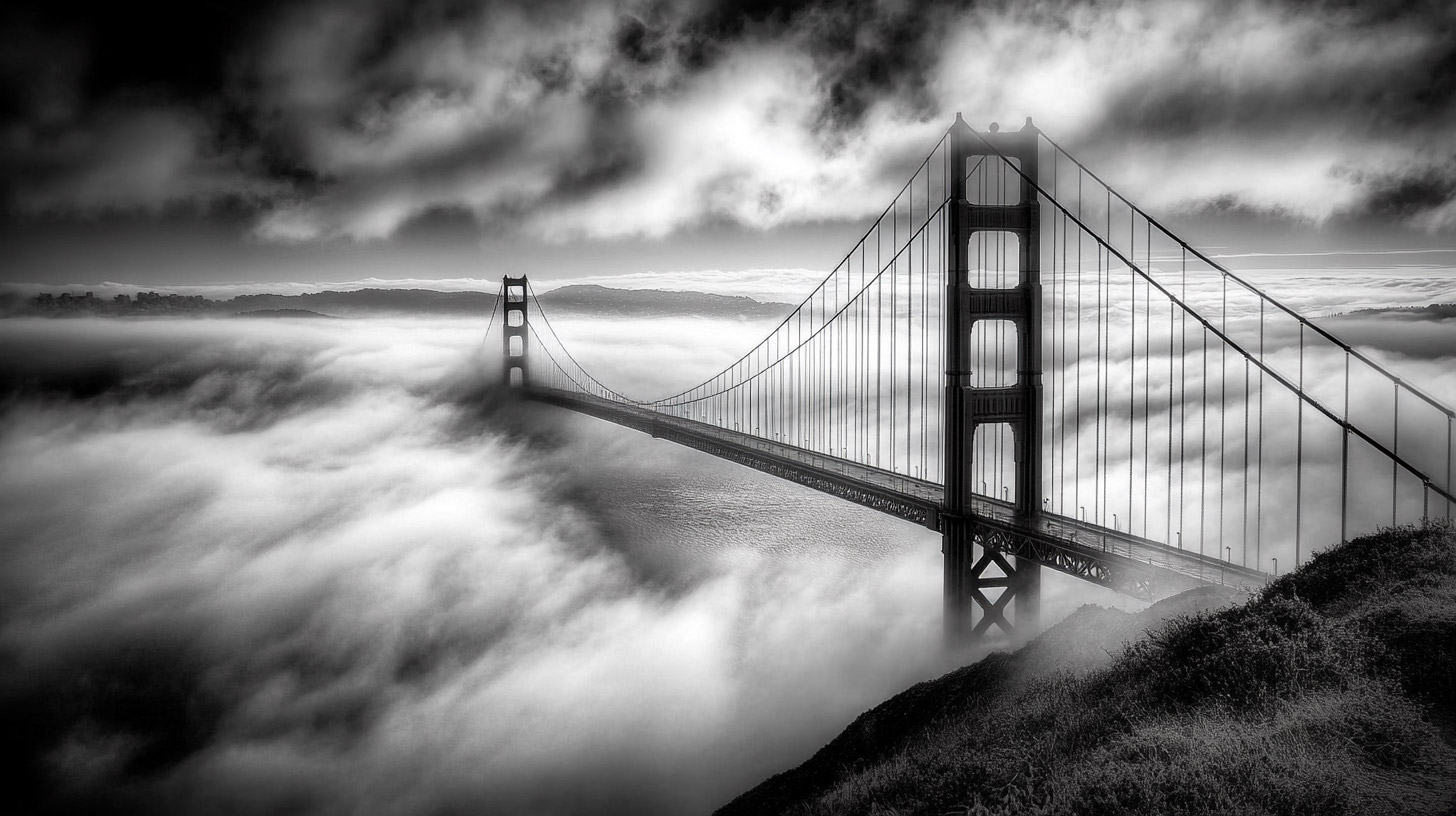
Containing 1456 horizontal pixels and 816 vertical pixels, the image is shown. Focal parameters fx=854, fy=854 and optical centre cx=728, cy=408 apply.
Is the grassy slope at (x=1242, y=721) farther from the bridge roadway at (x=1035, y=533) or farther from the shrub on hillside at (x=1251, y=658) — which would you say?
the bridge roadway at (x=1035, y=533)

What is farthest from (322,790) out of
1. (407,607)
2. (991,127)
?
(991,127)

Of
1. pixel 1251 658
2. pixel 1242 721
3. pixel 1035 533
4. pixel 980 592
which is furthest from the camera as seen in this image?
pixel 980 592

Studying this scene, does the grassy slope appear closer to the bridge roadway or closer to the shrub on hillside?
the shrub on hillside

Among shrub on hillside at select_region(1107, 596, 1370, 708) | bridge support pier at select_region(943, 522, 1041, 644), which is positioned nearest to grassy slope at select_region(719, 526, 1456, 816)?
shrub on hillside at select_region(1107, 596, 1370, 708)

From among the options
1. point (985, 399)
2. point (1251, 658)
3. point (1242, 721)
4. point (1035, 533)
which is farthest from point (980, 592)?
point (1242, 721)

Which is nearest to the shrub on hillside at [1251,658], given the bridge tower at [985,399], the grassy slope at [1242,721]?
the grassy slope at [1242,721]

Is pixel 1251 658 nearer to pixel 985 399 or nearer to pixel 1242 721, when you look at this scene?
pixel 1242 721
